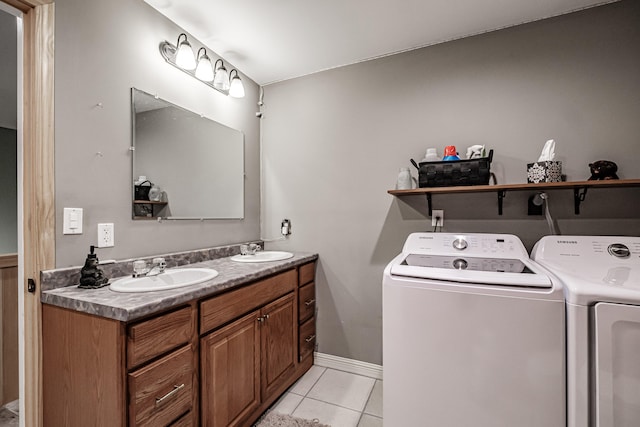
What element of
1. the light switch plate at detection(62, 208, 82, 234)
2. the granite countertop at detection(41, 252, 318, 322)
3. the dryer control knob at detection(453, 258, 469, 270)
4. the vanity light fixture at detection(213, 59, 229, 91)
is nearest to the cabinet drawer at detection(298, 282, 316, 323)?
the granite countertop at detection(41, 252, 318, 322)

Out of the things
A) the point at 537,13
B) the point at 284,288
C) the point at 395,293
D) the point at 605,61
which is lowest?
the point at 284,288

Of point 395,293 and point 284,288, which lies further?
point 284,288

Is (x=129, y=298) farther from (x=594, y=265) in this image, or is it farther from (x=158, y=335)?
(x=594, y=265)

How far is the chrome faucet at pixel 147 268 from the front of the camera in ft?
4.64

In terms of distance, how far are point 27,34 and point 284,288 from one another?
173 centimetres

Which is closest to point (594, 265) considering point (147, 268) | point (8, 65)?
point (147, 268)

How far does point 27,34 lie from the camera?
47.0 inches

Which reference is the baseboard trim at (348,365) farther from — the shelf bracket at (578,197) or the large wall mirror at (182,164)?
the shelf bracket at (578,197)

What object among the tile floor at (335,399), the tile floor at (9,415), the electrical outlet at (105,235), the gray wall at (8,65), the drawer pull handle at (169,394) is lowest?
the tile floor at (335,399)

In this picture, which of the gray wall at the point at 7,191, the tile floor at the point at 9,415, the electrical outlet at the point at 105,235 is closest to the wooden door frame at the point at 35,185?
the electrical outlet at the point at 105,235

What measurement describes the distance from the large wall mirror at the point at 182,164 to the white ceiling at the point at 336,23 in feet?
1.82

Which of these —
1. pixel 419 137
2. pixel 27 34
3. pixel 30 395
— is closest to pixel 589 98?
pixel 419 137

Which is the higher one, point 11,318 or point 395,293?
point 395,293

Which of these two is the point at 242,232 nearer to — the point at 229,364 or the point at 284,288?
the point at 284,288
